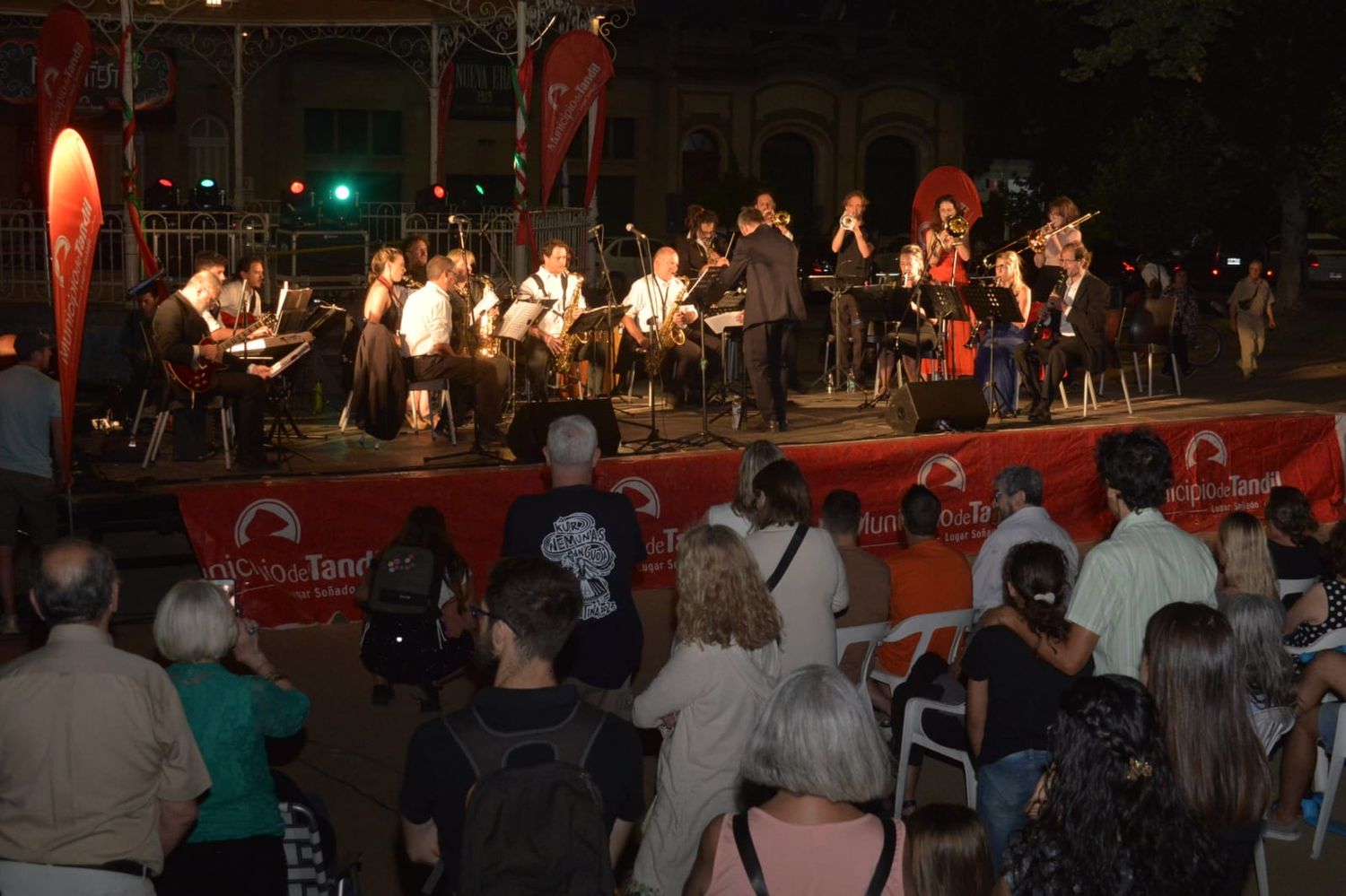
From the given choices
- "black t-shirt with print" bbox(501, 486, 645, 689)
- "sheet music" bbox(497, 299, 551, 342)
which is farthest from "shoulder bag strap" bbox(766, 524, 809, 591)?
"sheet music" bbox(497, 299, 551, 342)

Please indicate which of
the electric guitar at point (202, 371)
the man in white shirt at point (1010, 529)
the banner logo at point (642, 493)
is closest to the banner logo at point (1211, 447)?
the banner logo at point (642, 493)

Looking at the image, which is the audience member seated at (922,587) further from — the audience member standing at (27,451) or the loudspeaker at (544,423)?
the audience member standing at (27,451)

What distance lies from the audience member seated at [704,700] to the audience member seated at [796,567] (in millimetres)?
748

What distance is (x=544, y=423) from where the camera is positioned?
11.0 m

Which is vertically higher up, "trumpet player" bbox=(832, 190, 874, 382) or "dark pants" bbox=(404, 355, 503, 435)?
"trumpet player" bbox=(832, 190, 874, 382)

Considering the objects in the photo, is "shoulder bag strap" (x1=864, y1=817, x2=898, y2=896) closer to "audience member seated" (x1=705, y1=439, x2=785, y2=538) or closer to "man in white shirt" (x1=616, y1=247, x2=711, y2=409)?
"audience member seated" (x1=705, y1=439, x2=785, y2=538)

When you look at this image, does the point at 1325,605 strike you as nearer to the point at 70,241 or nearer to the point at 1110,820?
the point at 1110,820

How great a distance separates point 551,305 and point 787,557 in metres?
7.77

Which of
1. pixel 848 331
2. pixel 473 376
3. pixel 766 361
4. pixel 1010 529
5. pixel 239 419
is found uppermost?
pixel 848 331

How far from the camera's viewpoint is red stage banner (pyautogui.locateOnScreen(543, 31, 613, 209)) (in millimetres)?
14367

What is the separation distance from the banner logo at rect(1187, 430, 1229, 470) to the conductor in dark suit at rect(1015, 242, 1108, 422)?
277 centimetres

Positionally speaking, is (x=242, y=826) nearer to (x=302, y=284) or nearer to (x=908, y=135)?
(x=302, y=284)

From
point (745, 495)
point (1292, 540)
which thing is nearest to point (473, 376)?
point (745, 495)

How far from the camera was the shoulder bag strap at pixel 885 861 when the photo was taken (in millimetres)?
3570
